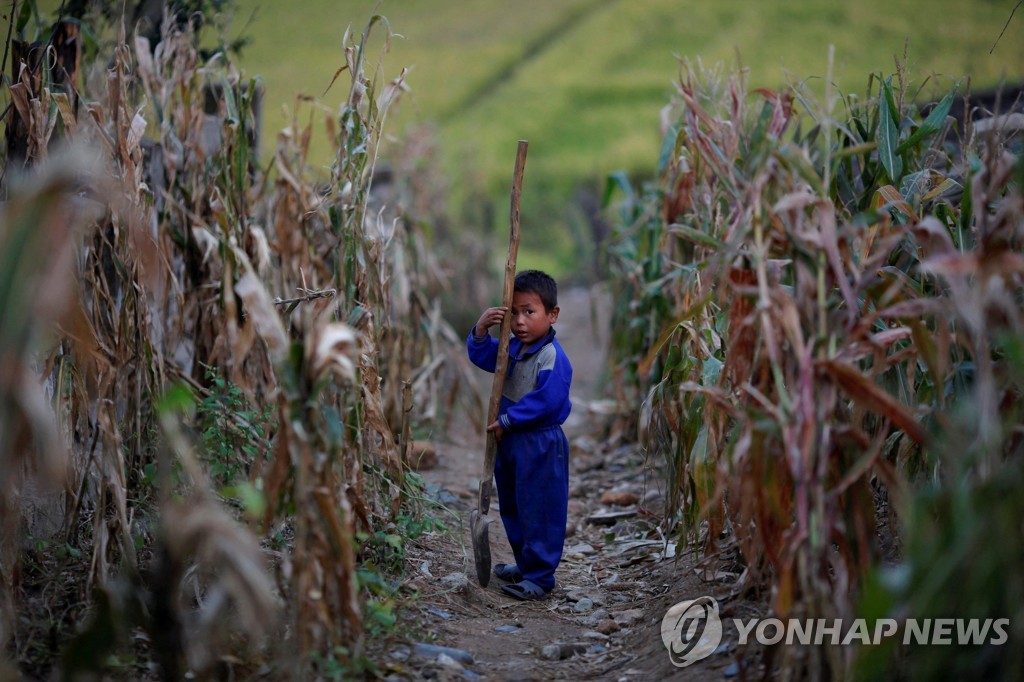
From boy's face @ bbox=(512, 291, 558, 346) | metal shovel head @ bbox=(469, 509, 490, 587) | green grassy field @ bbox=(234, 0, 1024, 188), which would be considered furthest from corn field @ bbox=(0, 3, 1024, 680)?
green grassy field @ bbox=(234, 0, 1024, 188)

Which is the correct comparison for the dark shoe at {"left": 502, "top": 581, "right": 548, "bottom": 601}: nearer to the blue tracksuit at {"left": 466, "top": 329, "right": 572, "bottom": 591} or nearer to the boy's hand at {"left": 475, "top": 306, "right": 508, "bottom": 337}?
the blue tracksuit at {"left": 466, "top": 329, "right": 572, "bottom": 591}

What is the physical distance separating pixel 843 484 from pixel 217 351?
2356 mm

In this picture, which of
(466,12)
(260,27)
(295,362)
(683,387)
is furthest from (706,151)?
(466,12)

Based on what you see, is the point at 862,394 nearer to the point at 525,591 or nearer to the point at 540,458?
the point at 540,458

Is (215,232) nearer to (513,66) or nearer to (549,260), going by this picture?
(549,260)

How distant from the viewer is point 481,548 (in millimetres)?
2828

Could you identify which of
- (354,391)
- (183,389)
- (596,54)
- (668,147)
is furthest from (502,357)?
(596,54)

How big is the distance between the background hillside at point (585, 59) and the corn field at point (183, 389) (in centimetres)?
672

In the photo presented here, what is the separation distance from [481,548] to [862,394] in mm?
1496

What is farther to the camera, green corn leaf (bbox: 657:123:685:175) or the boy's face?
green corn leaf (bbox: 657:123:685:175)

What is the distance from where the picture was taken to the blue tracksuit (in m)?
2.84

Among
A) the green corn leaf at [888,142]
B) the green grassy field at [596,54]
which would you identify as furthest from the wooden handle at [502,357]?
the green grassy field at [596,54]

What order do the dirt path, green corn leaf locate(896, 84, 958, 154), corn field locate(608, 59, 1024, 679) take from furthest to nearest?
green corn leaf locate(896, 84, 958, 154), the dirt path, corn field locate(608, 59, 1024, 679)

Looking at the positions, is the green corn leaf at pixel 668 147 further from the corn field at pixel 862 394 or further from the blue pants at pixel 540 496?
the blue pants at pixel 540 496
